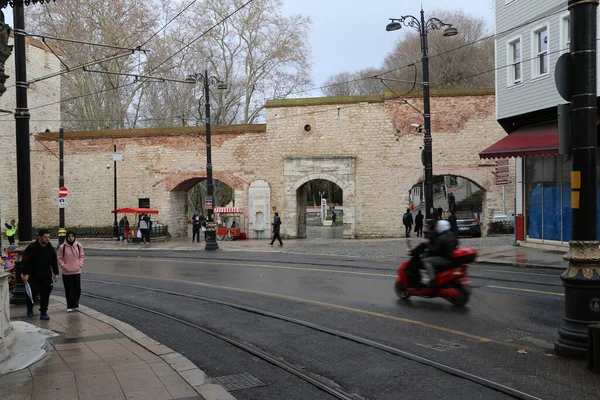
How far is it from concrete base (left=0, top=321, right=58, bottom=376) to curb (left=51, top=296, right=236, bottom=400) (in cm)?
106

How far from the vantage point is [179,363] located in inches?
274

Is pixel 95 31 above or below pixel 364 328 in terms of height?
above

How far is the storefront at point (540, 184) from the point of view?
18969 millimetres

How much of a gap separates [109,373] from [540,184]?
17993mm

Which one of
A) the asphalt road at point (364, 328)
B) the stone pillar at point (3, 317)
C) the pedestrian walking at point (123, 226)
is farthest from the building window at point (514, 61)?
the pedestrian walking at point (123, 226)

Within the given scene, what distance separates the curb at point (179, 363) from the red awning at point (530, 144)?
1349cm

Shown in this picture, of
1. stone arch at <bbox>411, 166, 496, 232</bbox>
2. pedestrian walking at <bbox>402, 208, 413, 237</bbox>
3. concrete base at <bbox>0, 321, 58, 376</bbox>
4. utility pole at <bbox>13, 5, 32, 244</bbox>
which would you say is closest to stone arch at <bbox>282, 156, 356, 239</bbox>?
pedestrian walking at <bbox>402, 208, 413, 237</bbox>

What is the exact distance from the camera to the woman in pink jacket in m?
10.8

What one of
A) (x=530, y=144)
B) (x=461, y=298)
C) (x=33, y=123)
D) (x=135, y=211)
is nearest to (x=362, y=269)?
(x=461, y=298)

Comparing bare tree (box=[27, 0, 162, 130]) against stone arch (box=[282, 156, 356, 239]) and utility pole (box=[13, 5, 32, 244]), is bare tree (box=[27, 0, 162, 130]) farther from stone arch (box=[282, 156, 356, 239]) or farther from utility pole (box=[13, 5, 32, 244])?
utility pole (box=[13, 5, 32, 244])

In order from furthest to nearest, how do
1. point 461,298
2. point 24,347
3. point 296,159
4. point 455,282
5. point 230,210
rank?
point 230,210 → point 296,159 → point 455,282 → point 461,298 → point 24,347

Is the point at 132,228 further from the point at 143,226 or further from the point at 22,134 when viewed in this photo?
the point at 22,134

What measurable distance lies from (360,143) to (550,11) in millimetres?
14754

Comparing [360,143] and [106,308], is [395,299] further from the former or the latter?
[360,143]
